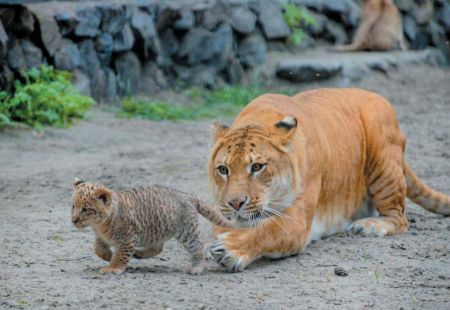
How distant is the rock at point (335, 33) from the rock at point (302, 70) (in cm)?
231

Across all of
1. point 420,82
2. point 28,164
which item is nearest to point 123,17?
point 28,164

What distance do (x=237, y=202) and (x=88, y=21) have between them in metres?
6.33

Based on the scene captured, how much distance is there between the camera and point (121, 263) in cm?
563

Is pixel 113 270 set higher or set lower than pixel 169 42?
higher

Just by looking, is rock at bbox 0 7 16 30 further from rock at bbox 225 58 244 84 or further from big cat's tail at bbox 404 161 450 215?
big cat's tail at bbox 404 161 450 215

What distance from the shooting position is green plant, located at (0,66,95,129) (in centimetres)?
1038

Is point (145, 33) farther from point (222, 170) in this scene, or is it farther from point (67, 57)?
point (222, 170)

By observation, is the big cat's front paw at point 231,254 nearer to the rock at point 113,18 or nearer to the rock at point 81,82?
the rock at point 81,82

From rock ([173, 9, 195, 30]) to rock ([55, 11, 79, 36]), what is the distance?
6.50ft

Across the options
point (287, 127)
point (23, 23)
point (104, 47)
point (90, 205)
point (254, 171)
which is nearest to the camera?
point (90, 205)

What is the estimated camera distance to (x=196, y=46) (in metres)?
13.5

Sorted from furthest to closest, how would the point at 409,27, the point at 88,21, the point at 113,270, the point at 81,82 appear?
the point at 409,27, the point at 88,21, the point at 81,82, the point at 113,270

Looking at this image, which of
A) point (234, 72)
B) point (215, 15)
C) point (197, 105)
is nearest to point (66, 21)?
point (197, 105)

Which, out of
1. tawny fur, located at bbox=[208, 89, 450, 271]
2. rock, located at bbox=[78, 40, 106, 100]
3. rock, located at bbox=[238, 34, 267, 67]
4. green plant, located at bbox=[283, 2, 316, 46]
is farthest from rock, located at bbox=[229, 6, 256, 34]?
tawny fur, located at bbox=[208, 89, 450, 271]
